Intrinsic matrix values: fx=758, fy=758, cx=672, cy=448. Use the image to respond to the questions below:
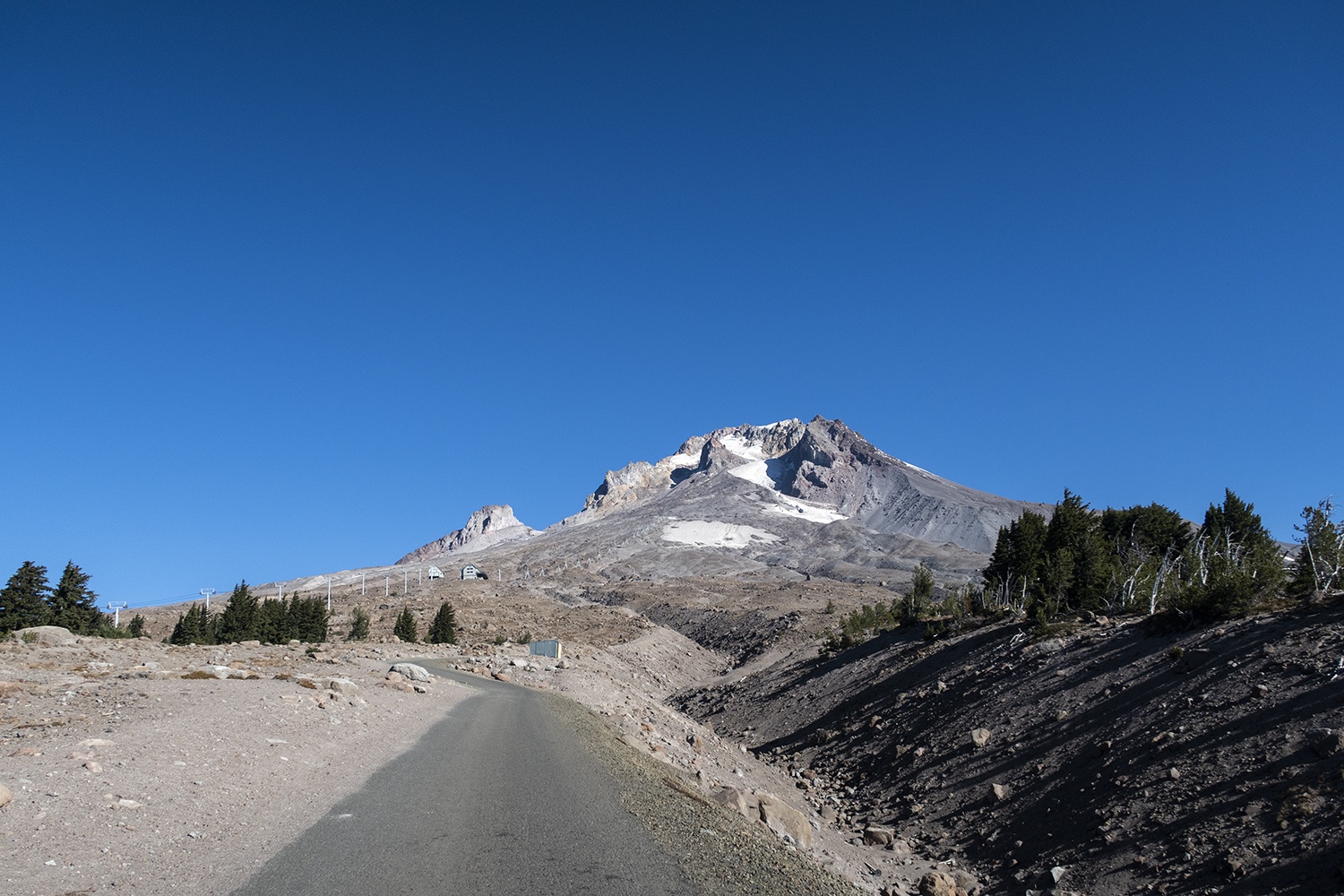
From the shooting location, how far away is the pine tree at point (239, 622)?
73.1 meters

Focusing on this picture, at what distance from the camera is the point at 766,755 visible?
3241 centimetres

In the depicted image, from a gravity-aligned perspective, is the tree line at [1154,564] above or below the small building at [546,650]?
above

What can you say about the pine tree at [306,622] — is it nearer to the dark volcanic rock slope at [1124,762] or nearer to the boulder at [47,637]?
the boulder at [47,637]

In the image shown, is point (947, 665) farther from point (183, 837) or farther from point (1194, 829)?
point (183, 837)

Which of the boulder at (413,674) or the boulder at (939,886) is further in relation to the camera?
the boulder at (413,674)

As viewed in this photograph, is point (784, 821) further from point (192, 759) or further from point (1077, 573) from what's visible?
point (1077, 573)

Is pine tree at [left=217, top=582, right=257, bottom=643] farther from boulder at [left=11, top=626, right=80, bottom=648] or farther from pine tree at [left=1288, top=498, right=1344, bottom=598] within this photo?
pine tree at [left=1288, top=498, right=1344, bottom=598]

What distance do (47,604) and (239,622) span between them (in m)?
17.9

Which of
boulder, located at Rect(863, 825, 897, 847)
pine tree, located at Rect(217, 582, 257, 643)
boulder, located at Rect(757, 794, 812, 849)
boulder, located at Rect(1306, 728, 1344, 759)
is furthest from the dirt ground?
pine tree, located at Rect(217, 582, 257, 643)

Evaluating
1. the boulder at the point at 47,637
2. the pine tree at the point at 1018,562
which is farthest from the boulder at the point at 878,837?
the boulder at the point at 47,637

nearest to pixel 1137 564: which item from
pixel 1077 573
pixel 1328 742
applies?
pixel 1077 573

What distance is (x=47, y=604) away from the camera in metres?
57.5

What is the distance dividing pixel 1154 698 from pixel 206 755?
20.3 meters

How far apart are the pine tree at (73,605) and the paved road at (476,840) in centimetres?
5791
